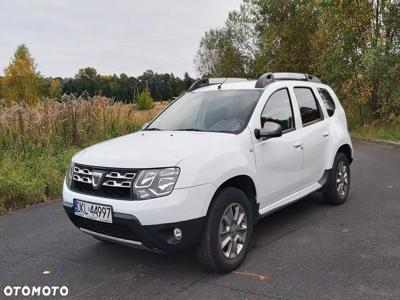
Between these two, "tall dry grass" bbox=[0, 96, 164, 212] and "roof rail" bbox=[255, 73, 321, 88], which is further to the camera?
"tall dry grass" bbox=[0, 96, 164, 212]

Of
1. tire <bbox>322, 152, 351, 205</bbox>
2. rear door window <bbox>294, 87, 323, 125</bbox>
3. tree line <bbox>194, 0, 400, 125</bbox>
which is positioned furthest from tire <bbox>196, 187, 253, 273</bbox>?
tree line <bbox>194, 0, 400, 125</bbox>

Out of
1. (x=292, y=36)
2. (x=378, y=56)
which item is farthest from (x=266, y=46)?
(x=378, y=56)

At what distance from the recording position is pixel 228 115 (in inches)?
186

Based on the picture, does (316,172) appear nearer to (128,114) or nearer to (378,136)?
(128,114)

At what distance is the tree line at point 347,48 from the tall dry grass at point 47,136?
24.6 ft

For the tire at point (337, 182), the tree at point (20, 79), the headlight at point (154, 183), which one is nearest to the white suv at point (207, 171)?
the headlight at point (154, 183)

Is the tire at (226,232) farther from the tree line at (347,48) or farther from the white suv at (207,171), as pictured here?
the tree line at (347,48)

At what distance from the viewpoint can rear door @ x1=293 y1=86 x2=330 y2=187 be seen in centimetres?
530

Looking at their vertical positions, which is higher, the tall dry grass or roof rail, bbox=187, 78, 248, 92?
roof rail, bbox=187, 78, 248, 92

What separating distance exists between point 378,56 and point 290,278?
11.6 meters

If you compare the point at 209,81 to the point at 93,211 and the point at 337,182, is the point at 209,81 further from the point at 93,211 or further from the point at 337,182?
the point at 93,211

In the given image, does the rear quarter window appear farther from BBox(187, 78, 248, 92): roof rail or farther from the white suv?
BBox(187, 78, 248, 92): roof rail

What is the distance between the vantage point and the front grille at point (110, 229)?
3715 millimetres

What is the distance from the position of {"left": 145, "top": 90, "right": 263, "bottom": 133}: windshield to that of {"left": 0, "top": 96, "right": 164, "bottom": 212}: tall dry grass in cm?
319
